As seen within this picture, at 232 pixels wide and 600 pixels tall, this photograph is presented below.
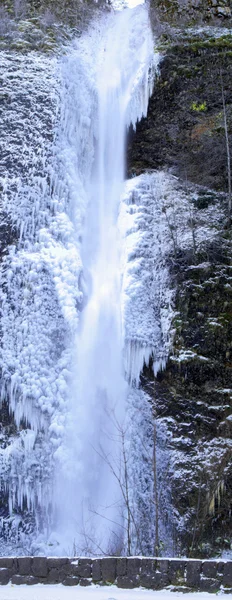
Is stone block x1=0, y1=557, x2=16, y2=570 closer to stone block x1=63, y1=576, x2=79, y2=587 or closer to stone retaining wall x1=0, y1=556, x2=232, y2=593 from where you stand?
stone retaining wall x1=0, y1=556, x2=232, y2=593

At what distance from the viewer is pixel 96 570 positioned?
8.65 meters

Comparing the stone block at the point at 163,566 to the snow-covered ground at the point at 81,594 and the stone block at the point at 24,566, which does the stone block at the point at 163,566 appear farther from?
the stone block at the point at 24,566

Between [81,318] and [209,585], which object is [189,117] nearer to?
[81,318]

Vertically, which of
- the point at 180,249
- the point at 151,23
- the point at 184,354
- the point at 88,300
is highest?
the point at 151,23

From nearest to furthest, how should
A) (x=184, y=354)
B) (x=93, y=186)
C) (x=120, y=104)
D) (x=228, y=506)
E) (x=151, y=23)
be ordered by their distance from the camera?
(x=228, y=506), (x=184, y=354), (x=93, y=186), (x=120, y=104), (x=151, y=23)

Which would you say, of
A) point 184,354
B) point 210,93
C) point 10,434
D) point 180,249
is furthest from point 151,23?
point 10,434

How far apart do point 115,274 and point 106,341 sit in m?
1.91

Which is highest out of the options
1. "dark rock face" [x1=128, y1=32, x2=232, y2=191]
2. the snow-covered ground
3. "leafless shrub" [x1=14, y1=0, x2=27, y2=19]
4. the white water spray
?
"leafless shrub" [x1=14, y1=0, x2=27, y2=19]

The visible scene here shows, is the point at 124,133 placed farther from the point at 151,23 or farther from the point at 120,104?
the point at 151,23

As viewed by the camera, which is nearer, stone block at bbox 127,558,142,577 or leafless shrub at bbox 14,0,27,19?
stone block at bbox 127,558,142,577

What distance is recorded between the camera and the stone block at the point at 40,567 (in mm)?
8711

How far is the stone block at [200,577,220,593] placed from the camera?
840 centimetres

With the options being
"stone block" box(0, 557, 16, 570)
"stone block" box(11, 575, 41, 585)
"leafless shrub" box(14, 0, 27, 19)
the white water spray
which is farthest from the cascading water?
"leafless shrub" box(14, 0, 27, 19)

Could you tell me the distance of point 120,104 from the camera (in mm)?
19016
